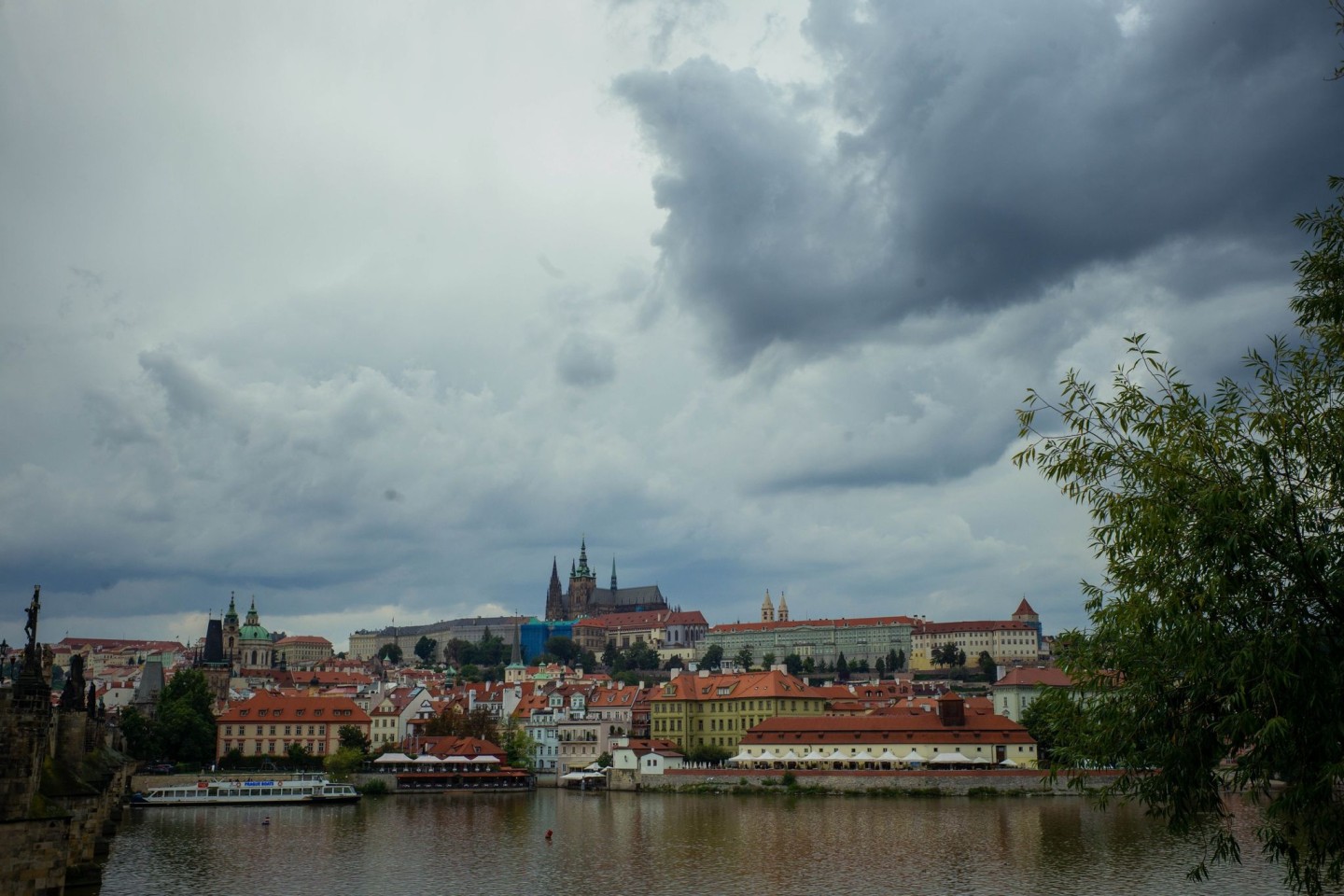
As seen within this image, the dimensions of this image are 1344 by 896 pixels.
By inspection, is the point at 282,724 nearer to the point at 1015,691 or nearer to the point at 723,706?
the point at 723,706

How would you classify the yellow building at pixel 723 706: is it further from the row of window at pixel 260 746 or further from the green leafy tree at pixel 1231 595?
the green leafy tree at pixel 1231 595

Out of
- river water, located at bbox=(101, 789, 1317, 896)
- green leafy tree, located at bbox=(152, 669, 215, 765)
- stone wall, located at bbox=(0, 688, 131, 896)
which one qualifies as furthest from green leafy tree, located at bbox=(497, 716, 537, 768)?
stone wall, located at bbox=(0, 688, 131, 896)

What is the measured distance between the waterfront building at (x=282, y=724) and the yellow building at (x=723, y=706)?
88.0ft

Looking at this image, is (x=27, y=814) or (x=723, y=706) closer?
(x=27, y=814)

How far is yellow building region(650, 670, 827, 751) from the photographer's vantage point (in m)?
104

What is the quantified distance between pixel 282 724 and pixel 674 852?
6517cm

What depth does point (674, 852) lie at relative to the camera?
4609 cm

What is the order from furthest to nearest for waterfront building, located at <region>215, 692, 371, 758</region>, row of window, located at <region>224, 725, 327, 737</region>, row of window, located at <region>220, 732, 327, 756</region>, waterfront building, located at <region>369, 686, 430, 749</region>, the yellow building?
waterfront building, located at <region>369, 686, 430, 749</region> → the yellow building → row of window, located at <region>224, 725, 327, 737</region> → waterfront building, located at <region>215, 692, 371, 758</region> → row of window, located at <region>220, 732, 327, 756</region>

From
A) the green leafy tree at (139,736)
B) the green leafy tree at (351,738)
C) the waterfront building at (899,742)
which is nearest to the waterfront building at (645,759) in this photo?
the waterfront building at (899,742)

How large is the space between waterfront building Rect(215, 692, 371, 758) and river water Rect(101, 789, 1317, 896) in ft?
108

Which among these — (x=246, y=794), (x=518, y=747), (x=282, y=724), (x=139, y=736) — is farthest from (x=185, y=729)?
(x=518, y=747)

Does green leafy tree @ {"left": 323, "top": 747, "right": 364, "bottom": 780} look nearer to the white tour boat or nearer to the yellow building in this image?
the white tour boat

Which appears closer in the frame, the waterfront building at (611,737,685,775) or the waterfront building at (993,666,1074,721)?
the waterfront building at (611,737,685,775)

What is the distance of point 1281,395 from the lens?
53.3 feet
